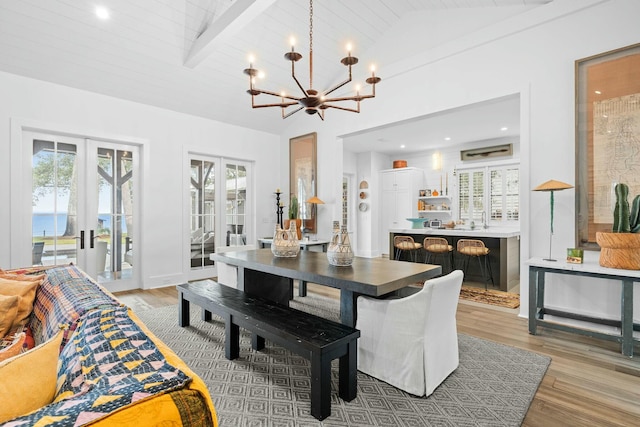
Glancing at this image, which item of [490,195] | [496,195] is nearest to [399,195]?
[490,195]

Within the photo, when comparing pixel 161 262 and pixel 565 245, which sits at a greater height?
pixel 565 245

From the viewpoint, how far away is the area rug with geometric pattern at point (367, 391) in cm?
178

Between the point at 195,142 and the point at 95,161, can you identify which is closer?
the point at 95,161

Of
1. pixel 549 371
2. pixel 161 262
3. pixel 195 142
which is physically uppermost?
pixel 195 142

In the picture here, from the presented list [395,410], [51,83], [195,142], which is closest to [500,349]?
[395,410]

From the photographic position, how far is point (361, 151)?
8.65 meters

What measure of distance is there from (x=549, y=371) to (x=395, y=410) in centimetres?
129

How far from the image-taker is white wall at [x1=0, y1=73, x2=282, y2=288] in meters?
3.68

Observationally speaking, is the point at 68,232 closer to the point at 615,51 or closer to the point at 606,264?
the point at 606,264

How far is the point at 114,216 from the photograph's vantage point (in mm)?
4512

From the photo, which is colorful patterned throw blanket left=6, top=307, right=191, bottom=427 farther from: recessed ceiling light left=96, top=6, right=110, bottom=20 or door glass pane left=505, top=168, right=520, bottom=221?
door glass pane left=505, top=168, right=520, bottom=221

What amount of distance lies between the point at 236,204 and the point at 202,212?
659mm

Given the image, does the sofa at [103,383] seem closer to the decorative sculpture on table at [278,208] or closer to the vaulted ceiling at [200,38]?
the vaulted ceiling at [200,38]

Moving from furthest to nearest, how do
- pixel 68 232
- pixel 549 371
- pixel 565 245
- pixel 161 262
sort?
pixel 161 262, pixel 68 232, pixel 565 245, pixel 549 371
